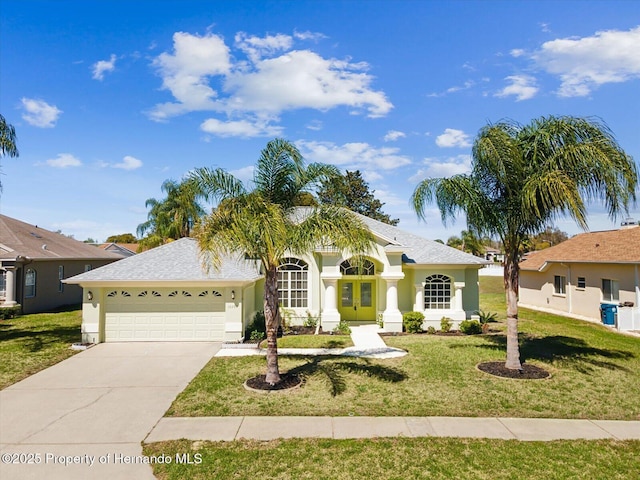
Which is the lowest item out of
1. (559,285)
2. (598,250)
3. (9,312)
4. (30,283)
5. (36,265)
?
(9,312)

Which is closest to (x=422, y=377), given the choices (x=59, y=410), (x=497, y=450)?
(x=497, y=450)

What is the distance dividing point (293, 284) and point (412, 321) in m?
5.55

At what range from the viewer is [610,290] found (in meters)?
20.2

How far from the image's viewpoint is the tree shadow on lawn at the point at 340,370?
10.5 meters

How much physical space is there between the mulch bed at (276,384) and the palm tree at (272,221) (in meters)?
0.16

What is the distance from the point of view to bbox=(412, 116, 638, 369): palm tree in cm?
1000

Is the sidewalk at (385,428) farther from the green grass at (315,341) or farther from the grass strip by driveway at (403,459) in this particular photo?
the green grass at (315,341)

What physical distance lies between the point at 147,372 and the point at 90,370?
5.79 ft

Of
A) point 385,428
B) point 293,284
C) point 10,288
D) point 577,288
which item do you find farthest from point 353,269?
point 10,288

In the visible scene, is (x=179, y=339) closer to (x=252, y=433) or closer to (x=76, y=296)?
(x=252, y=433)

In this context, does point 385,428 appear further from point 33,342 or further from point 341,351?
point 33,342

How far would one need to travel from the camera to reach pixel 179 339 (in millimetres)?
15320

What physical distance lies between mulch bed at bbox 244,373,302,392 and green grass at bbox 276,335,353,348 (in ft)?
13.2

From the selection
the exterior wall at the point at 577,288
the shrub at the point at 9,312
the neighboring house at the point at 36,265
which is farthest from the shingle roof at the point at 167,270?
the exterior wall at the point at 577,288
